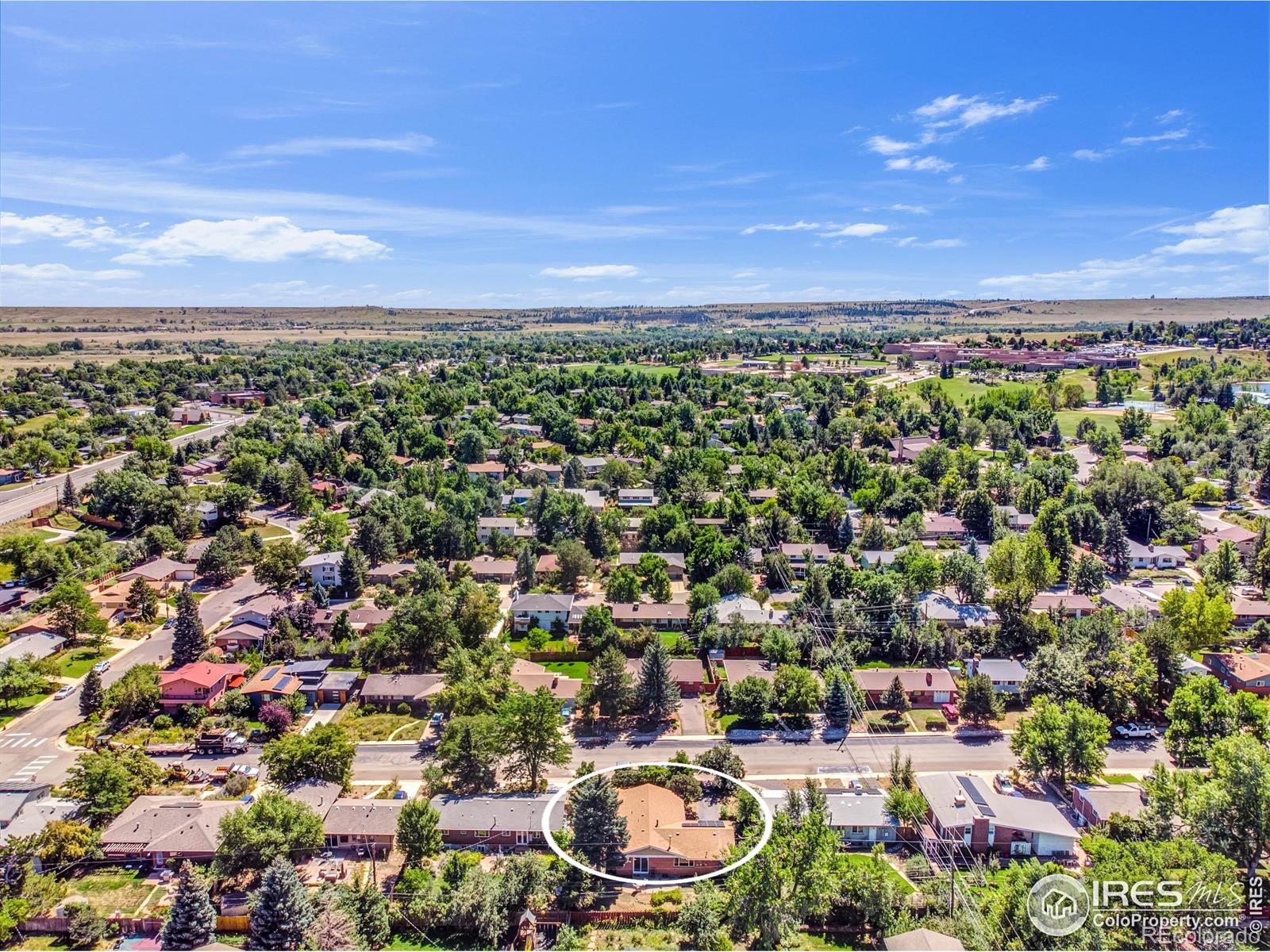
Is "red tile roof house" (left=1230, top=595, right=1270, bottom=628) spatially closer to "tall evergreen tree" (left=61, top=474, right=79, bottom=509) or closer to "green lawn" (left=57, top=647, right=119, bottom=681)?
"green lawn" (left=57, top=647, right=119, bottom=681)

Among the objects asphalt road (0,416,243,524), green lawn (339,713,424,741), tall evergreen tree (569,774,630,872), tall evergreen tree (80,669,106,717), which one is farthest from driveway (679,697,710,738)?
asphalt road (0,416,243,524)

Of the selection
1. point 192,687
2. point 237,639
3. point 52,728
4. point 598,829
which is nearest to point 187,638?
point 237,639

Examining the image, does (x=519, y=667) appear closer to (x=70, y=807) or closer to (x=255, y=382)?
(x=70, y=807)

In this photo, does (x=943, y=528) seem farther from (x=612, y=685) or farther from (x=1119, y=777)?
(x=612, y=685)

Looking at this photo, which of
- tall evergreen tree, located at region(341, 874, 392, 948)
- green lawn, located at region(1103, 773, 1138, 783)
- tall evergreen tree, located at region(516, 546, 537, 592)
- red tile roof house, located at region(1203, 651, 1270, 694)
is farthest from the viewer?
tall evergreen tree, located at region(516, 546, 537, 592)

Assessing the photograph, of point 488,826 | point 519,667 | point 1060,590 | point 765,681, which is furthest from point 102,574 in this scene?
point 1060,590

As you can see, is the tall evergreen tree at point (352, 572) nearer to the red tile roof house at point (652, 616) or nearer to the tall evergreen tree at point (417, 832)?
the red tile roof house at point (652, 616)
